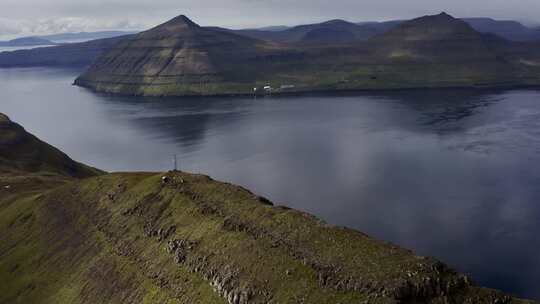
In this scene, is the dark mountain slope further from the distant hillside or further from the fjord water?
the distant hillside

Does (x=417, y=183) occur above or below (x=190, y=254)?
below

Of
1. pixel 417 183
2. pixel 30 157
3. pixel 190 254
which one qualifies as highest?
pixel 190 254

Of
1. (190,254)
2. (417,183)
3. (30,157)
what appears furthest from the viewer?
(30,157)

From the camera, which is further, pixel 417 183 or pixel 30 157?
pixel 30 157

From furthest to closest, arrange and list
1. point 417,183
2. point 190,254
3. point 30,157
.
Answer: point 30,157 → point 417,183 → point 190,254

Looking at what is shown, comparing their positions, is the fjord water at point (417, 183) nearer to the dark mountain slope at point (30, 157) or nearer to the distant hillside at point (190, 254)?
the dark mountain slope at point (30, 157)

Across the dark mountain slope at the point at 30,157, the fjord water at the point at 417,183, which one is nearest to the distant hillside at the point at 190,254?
the dark mountain slope at the point at 30,157

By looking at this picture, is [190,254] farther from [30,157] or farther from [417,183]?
[30,157]

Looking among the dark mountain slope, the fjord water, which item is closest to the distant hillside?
the dark mountain slope

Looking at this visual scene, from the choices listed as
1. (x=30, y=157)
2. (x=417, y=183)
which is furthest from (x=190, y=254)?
(x=30, y=157)
